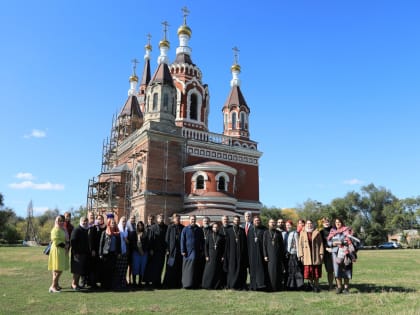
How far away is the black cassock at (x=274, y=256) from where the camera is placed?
8.52 m

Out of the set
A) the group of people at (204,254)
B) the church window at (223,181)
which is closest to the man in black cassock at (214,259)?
the group of people at (204,254)

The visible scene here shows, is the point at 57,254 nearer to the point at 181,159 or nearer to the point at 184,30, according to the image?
the point at 181,159

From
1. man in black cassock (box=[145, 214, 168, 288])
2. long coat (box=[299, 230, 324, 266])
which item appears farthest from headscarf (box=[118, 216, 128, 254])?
long coat (box=[299, 230, 324, 266])

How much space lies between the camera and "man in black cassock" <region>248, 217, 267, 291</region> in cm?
852

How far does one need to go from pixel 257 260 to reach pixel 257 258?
0.05m

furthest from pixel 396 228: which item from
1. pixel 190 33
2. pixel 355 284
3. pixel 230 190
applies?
pixel 355 284

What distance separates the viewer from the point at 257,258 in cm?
871

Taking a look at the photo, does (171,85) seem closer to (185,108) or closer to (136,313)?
(185,108)

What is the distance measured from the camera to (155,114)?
26375 millimetres

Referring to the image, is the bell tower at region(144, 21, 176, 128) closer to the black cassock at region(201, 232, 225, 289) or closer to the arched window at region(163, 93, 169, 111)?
the arched window at region(163, 93, 169, 111)

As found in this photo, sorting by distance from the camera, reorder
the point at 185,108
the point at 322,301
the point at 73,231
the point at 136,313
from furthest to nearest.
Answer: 1. the point at 185,108
2. the point at 73,231
3. the point at 322,301
4. the point at 136,313

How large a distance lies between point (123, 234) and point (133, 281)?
138 cm

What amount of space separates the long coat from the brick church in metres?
Answer: 15.1

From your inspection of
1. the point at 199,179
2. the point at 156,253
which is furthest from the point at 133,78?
the point at 156,253
